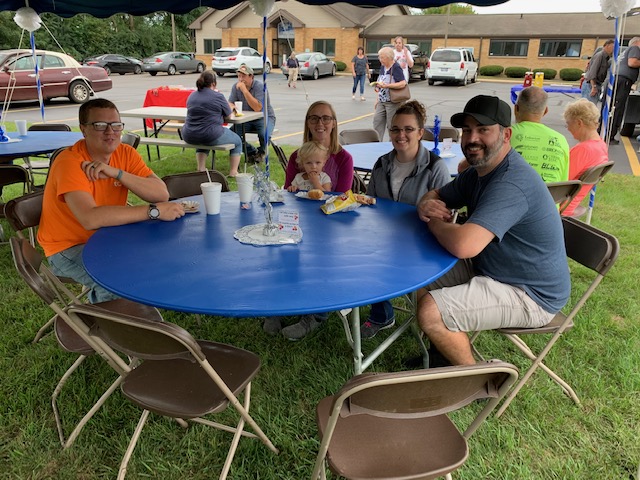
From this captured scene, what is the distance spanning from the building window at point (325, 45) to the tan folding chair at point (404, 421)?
33.1 meters

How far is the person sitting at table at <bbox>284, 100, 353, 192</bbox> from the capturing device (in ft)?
10.9

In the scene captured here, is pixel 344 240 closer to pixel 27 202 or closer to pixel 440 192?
pixel 440 192

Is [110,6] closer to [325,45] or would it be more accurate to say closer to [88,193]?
[88,193]

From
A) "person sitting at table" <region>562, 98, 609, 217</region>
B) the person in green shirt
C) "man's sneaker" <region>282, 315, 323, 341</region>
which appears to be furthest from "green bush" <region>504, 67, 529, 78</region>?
"man's sneaker" <region>282, 315, 323, 341</region>

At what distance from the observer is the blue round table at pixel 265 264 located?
1626 mm

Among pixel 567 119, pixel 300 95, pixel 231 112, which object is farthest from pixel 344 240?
pixel 300 95

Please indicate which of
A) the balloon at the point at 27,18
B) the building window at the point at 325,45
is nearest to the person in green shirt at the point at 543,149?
the balloon at the point at 27,18

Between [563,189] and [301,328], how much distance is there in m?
1.92

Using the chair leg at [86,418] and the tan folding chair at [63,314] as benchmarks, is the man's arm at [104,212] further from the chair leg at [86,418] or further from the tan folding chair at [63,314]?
the chair leg at [86,418]

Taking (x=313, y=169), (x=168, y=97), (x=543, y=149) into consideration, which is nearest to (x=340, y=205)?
(x=313, y=169)

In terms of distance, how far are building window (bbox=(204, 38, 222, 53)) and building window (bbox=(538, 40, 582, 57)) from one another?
72.9ft

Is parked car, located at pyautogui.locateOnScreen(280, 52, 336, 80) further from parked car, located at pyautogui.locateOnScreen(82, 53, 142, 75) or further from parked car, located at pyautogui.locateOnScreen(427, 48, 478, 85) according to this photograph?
parked car, located at pyautogui.locateOnScreen(82, 53, 142, 75)

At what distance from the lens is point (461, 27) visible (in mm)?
32250

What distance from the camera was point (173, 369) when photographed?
1.94m
